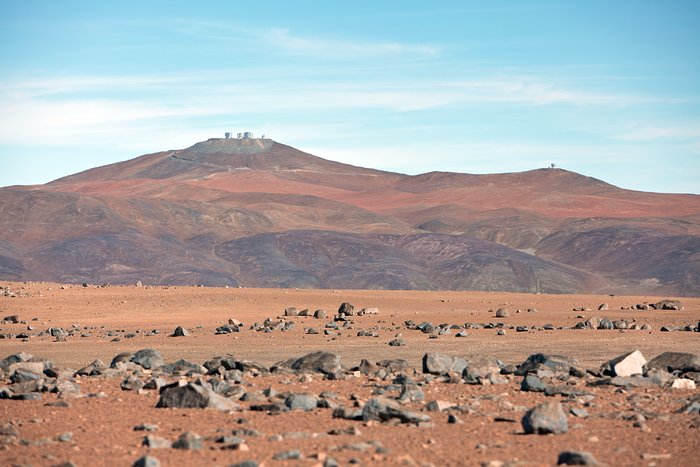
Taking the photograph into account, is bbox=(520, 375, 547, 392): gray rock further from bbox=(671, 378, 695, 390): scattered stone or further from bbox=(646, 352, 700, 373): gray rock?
bbox=(646, 352, 700, 373): gray rock

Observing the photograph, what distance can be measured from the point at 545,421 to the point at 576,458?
1743 mm

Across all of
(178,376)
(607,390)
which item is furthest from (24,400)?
(607,390)

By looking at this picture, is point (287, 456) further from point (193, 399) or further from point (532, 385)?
point (532, 385)

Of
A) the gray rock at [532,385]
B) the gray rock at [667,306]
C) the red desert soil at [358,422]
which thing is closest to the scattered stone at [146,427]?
the red desert soil at [358,422]

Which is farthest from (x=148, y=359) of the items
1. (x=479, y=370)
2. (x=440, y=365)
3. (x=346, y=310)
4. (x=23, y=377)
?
(x=346, y=310)

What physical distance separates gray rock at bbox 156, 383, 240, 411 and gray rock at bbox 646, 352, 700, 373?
27.0 feet

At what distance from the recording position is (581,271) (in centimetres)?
11931

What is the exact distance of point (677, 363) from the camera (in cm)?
1895

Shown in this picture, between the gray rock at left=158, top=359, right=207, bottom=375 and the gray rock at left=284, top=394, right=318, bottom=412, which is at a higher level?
the gray rock at left=284, top=394, right=318, bottom=412

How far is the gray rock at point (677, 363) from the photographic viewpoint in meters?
18.8

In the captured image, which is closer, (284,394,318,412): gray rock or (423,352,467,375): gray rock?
(284,394,318,412): gray rock

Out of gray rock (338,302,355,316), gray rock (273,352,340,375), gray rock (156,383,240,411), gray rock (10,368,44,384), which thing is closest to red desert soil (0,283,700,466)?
gray rock (156,383,240,411)

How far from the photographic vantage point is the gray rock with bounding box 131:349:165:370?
2000 cm

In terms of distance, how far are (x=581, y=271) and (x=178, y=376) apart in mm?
105042
